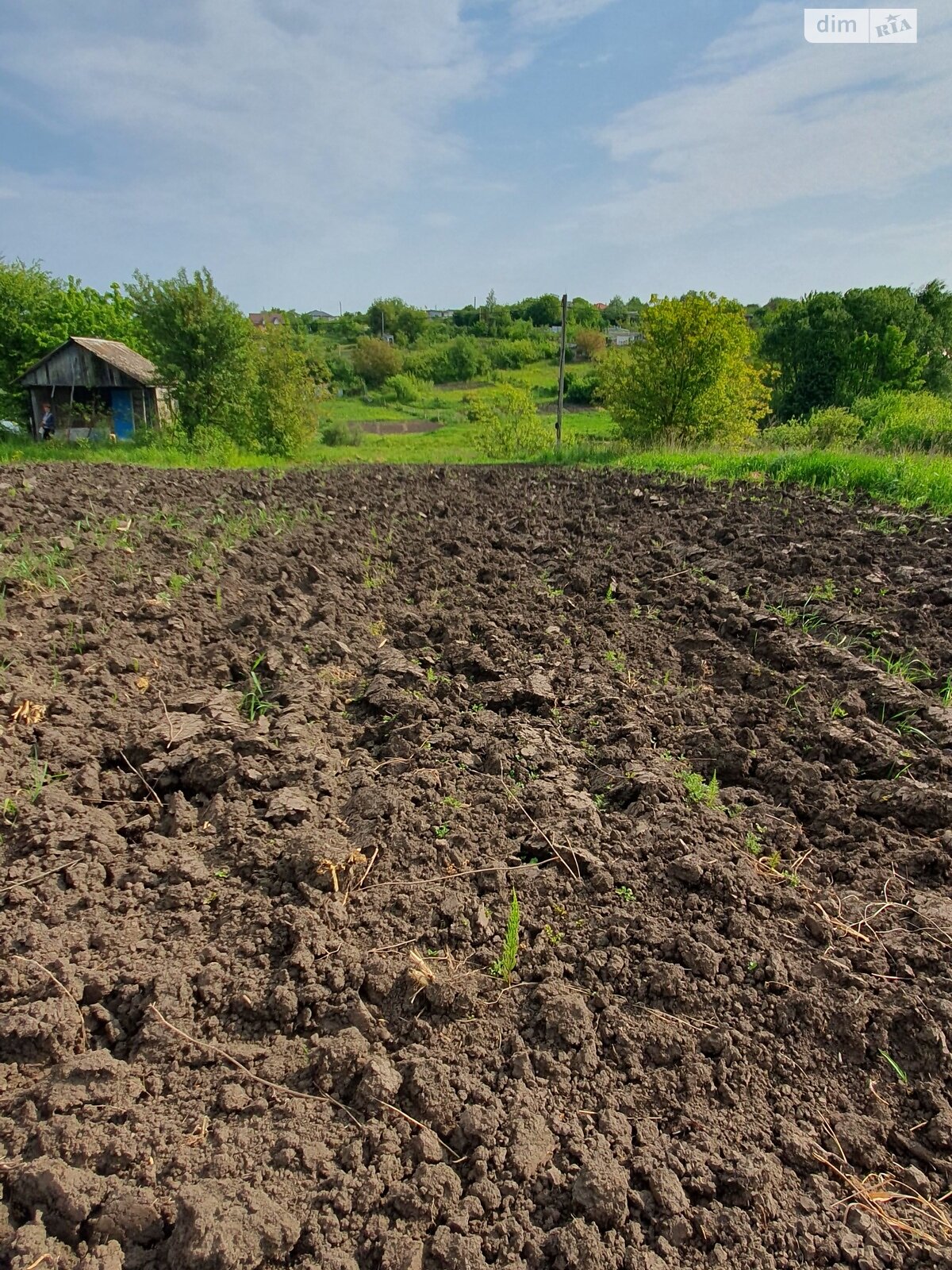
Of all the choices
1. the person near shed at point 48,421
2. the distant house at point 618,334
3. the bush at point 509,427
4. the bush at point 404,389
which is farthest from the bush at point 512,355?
the person near shed at point 48,421

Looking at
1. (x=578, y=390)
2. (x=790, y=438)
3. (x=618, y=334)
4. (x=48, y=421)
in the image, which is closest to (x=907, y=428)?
(x=790, y=438)

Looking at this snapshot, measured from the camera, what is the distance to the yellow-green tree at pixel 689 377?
21.0m

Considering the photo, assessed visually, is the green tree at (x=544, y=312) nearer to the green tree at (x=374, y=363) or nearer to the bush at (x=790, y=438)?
the green tree at (x=374, y=363)

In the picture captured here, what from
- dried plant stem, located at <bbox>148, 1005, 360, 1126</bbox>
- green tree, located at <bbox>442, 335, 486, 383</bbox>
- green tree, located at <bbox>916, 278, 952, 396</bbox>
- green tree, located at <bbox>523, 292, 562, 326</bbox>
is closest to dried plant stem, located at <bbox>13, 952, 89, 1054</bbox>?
dried plant stem, located at <bbox>148, 1005, 360, 1126</bbox>

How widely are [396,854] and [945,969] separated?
1.96m

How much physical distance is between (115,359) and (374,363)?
52853mm

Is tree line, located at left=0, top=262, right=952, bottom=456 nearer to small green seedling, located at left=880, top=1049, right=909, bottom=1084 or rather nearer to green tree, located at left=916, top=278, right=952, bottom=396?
green tree, located at left=916, top=278, right=952, bottom=396

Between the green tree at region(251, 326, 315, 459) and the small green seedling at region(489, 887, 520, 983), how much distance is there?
86.5 ft

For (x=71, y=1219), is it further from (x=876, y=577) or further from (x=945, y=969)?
(x=876, y=577)

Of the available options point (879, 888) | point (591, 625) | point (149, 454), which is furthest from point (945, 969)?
point (149, 454)

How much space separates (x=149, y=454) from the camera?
1838 centimetres

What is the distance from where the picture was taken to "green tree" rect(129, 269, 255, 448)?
20797mm

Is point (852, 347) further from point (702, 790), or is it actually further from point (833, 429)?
point (702, 790)

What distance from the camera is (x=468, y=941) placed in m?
2.42
